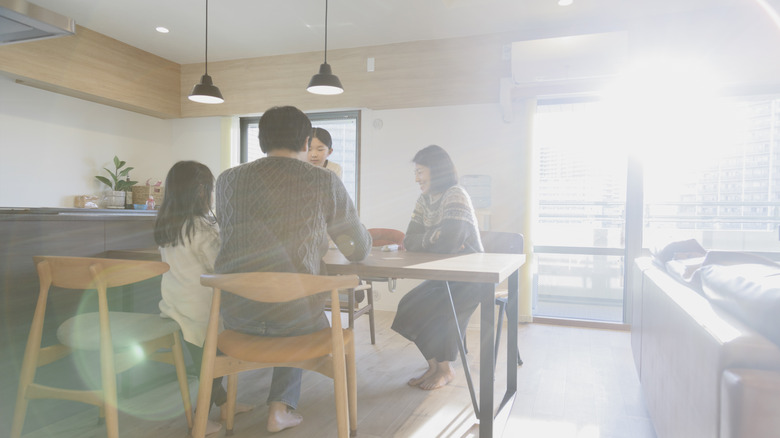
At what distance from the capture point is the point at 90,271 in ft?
5.17

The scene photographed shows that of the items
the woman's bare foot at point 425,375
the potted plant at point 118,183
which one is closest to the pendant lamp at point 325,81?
the woman's bare foot at point 425,375

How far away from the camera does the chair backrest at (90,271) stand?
1.59m

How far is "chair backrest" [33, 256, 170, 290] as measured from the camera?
1.59m

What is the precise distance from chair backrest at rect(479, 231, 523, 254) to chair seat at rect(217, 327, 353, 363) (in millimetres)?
1598

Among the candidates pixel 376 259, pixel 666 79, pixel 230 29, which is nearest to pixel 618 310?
pixel 666 79

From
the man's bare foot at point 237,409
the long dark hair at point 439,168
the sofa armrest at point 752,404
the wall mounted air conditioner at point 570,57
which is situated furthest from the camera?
the wall mounted air conditioner at point 570,57

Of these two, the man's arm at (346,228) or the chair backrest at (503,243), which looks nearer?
the man's arm at (346,228)

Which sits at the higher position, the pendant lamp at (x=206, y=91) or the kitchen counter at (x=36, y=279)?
the pendant lamp at (x=206, y=91)

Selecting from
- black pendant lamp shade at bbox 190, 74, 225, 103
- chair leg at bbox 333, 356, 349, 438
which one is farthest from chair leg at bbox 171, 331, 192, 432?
black pendant lamp shade at bbox 190, 74, 225, 103

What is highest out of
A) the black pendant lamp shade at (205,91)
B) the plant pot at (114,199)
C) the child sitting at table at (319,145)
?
the black pendant lamp shade at (205,91)

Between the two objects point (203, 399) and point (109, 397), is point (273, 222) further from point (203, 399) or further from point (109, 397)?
point (109, 397)

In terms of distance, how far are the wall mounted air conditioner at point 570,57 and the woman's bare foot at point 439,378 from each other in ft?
8.21

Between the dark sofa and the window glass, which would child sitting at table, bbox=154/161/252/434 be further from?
the window glass

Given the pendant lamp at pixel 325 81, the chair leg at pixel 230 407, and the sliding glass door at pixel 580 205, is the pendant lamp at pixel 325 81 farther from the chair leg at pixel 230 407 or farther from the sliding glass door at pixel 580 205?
the chair leg at pixel 230 407
